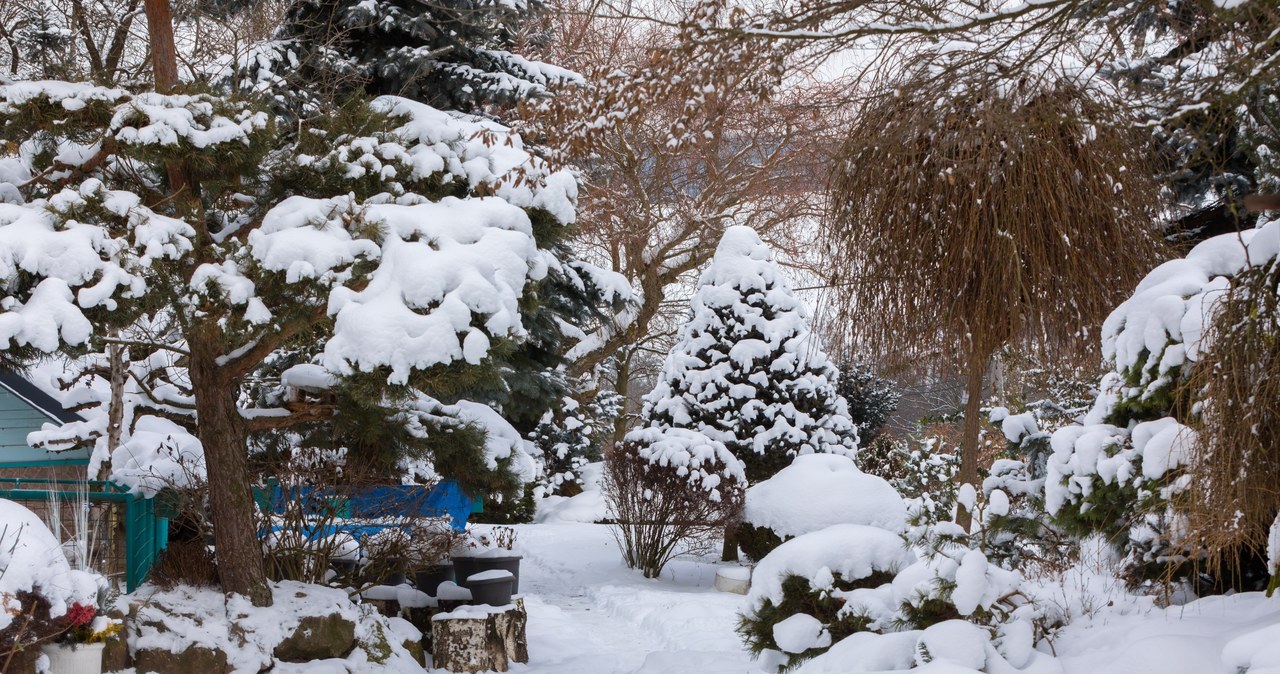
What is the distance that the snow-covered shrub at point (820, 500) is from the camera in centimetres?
905

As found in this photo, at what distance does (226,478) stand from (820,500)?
5286 mm

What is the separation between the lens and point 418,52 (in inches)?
384

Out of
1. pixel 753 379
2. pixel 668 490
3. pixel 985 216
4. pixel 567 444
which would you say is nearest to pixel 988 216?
pixel 985 216

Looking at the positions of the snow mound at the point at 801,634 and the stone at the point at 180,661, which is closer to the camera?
the snow mound at the point at 801,634

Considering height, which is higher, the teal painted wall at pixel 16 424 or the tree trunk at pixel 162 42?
the tree trunk at pixel 162 42

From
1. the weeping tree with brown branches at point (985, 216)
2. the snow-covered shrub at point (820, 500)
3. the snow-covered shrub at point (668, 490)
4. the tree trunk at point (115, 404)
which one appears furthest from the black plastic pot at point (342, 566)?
the weeping tree with brown branches at point (985, 216)

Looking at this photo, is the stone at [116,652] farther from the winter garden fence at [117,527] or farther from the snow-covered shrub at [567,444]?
the snow-covered shrub at [567,444]

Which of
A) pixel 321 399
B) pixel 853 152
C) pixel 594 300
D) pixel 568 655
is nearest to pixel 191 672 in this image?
pixel 321 399

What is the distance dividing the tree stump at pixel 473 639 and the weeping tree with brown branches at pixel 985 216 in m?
3.91

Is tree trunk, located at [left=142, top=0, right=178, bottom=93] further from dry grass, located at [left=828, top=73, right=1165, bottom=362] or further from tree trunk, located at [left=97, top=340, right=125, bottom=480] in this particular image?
dry grass, located at [left=828, top=73, right=1165, bottom=362]

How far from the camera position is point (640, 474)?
10.2 meters

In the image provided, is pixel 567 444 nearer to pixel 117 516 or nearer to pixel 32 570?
pixel 117 516

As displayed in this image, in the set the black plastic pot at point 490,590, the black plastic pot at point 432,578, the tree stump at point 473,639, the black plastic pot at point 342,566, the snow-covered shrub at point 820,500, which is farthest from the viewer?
the snow-covered shrub at point 820,500

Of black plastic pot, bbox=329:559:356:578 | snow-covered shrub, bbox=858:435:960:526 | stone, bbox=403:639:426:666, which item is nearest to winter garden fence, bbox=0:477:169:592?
black plastic pot, bbox=329:559:356:578
